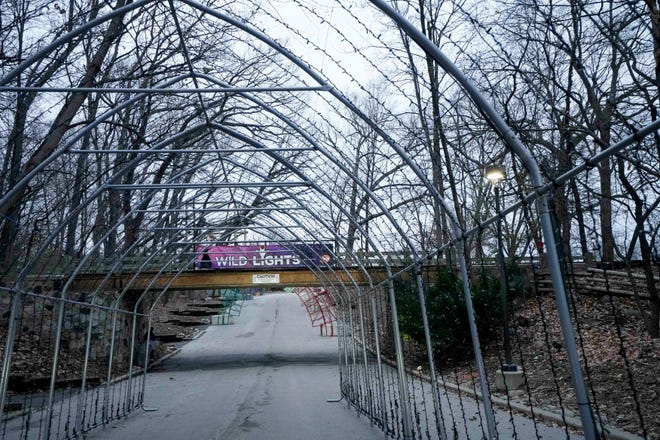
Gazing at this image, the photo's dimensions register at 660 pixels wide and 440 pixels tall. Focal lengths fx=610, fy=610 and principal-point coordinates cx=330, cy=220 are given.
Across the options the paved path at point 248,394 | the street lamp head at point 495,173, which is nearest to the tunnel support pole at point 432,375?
the street lamp head at point 495,173

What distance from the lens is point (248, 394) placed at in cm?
1528

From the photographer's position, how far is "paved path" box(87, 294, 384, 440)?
1008cm

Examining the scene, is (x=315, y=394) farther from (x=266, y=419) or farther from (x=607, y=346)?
(x=607, y=346)

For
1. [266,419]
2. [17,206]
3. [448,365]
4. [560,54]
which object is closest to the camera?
[17,206]

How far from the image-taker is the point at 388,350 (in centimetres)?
1730

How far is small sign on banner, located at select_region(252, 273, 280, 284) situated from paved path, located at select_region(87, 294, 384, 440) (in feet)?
10.1

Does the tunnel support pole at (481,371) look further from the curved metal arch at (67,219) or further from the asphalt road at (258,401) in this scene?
the curved metal arch at (67,219)

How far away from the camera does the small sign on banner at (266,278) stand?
816 inches

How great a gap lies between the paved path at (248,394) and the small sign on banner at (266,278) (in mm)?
3073

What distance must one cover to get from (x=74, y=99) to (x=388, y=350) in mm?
11101

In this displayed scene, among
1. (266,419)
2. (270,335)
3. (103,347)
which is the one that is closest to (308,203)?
(266,419)

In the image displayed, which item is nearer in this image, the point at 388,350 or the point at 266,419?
the point at 266,419

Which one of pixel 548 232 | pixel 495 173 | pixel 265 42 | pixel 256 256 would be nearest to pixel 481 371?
pixel 548 232

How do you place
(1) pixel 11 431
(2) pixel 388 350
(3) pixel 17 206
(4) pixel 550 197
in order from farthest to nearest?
1. (2) pixel 388 350
2. (1) pixel 11 431
3. (3) pixel 17 206
4. (4) pixel 550 197
